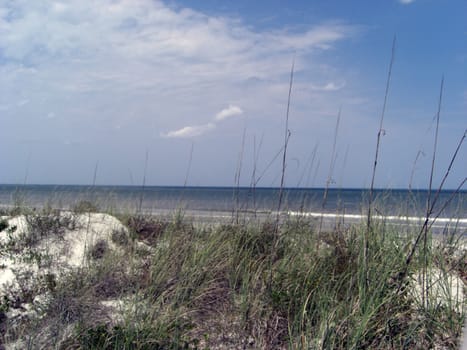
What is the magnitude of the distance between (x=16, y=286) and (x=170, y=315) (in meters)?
1.82

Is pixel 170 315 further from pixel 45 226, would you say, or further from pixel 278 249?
pixel 45 226

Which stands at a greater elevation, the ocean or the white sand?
the ocean

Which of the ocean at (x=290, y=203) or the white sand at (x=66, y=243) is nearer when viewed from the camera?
Result: the white sand at (x=66, y=243)

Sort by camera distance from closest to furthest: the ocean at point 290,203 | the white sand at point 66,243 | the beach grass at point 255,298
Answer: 1. the beach grass at point 255,298
2. the white sand at point 66,243
3. the ocean at point 290,203

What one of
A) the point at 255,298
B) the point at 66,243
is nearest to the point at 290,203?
the point at 255,298

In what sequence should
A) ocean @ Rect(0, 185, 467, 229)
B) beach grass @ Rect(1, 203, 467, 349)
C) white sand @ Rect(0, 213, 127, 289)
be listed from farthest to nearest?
1. ocean @ Rect(0, 185, 467, 229)
2. white sand @ Rect(0, 213, 127, 289)
3. beach grass @ Rect(1, 203, 467, 349)

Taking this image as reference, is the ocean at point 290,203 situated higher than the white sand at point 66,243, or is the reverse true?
the ocean at point 290,203

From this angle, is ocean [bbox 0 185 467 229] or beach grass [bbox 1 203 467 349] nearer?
beach grass [bbox 1 203 467 349]

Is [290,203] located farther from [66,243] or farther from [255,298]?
[66,243]

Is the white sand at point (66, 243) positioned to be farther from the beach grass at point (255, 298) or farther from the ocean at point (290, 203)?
the ocean at point (290, 203)

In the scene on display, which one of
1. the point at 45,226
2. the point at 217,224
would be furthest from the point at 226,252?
the point at 45,226

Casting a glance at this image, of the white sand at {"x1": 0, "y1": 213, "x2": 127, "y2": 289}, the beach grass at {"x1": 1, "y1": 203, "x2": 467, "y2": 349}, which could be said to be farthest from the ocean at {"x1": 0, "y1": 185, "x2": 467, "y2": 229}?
the white sand at {"x1": 0, "y1": 213, "x2": 127, "y2": 289}

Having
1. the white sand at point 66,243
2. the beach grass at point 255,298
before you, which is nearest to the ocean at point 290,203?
the beach grass at point 255,298

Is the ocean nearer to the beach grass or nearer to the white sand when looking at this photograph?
the beach grass
